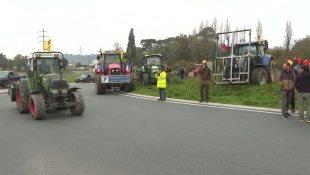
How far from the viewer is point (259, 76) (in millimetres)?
15008

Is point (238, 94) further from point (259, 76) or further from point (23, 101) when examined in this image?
point (23, 101)

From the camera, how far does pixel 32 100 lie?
9.73 m

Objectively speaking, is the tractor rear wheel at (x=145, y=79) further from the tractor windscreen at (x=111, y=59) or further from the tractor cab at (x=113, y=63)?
the tractor windscreen at (x=111, y=59)

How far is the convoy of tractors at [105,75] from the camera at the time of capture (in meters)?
9.81

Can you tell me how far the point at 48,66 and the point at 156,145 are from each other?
655cm

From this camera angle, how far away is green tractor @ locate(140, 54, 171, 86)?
70.6 feet

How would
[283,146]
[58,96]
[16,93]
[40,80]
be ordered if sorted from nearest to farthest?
[283,146] → [58,96] → [40,80] → [16,93]

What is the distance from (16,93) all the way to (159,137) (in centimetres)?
799

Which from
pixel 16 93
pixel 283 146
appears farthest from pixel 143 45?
pixel 283 146

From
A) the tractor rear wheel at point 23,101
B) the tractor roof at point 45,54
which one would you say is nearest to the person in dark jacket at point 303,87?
the tractor roof at point 45,54

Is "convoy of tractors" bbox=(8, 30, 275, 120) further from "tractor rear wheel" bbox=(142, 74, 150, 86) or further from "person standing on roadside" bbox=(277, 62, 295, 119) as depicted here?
"person standing on roadside" bbox=(277, 62, 295, 119)

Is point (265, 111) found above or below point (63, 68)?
below

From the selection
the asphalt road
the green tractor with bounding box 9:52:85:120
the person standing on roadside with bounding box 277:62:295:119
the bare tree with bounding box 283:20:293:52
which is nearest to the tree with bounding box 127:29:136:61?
the bare tree with bounding box 283:20:293:52

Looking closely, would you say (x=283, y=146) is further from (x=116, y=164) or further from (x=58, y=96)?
(x=58, y=96)
